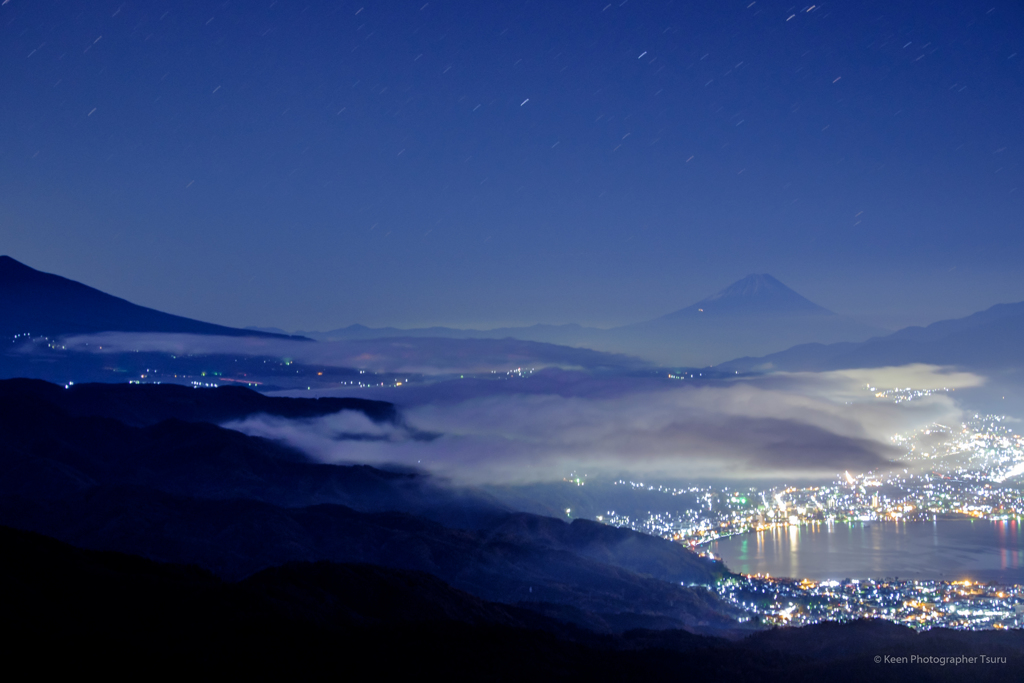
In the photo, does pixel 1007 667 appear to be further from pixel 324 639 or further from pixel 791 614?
pixel 791 614

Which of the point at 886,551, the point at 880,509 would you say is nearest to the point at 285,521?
the point at 886,551

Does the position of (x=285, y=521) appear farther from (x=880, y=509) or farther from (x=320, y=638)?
(x=880, y=509)

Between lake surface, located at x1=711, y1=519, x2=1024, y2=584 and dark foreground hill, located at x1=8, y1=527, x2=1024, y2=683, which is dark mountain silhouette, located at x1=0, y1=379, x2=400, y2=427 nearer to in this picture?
lake surface, located at x1=711, y1=519, x2=1024, y2=584

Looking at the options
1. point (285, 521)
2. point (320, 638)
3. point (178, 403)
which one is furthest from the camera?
point (178, 403)

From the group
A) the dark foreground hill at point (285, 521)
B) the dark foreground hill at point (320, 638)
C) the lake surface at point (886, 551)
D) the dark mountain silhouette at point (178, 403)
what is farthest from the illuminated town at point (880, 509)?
the dark mountain silhouette at point (178, 403)

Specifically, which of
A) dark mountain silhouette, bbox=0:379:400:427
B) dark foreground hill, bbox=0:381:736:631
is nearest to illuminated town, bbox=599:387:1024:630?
dark foreground hill, bbox=0:381:736:631

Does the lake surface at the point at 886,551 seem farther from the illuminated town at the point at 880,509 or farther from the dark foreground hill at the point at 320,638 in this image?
the dark foreground hill at the point at 320,638

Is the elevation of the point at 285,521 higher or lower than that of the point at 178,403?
lower
